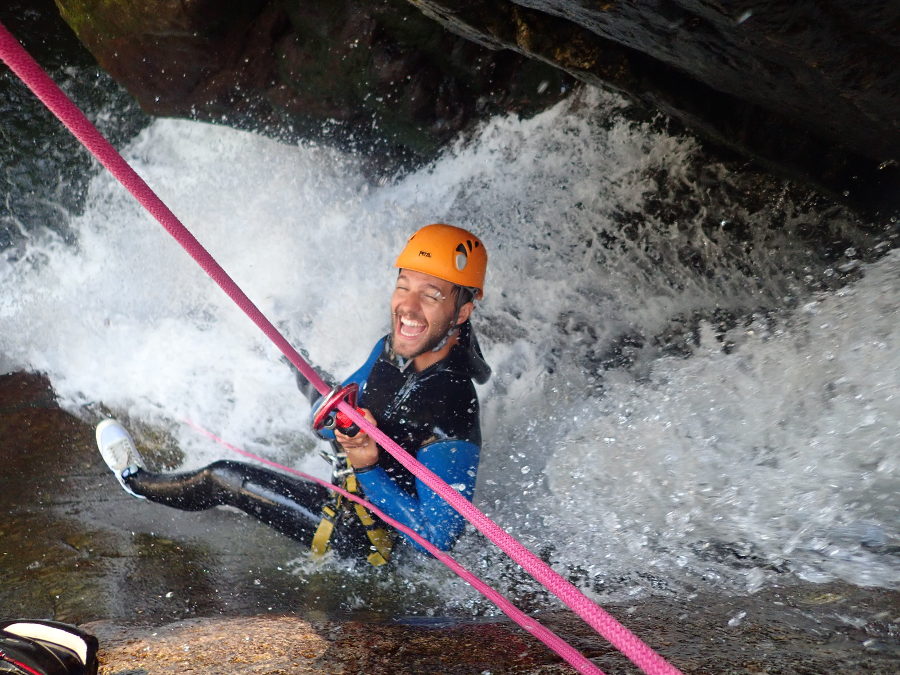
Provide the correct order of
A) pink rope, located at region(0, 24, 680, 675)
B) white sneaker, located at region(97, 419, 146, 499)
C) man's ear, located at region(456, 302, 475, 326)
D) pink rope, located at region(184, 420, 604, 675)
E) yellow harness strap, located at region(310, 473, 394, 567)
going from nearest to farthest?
pink rope, located at region(0, 24, 680, 675) → pink rope, located at region(184, 420, 604, 675) → yellow harness strap, located at region(310, 473, 394, 567) → man's ear, located at region(456, 302, 475, 326) → white sneaker, located at region(97, 419, 146, 499)

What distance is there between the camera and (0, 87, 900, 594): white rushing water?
3.14 m

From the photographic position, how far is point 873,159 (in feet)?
10.4

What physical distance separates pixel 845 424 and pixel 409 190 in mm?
3492

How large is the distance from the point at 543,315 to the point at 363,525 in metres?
2.48

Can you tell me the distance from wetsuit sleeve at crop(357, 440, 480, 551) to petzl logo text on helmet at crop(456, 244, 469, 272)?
81 centimetres

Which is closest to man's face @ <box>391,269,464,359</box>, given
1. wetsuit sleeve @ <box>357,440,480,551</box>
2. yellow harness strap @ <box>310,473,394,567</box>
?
wetsuit sleeve @ <box>357,440,480,551</box>

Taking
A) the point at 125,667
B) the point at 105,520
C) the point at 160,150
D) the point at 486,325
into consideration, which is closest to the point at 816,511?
the point at 125,667

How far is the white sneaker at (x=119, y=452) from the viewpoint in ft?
11.4

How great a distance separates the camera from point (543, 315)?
491 cm

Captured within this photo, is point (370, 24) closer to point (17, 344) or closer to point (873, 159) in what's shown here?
point (873, 159)

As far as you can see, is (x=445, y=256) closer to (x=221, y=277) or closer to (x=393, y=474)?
(x=393, y=474)

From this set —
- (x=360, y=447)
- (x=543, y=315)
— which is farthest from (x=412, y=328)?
(x=543, y=315)

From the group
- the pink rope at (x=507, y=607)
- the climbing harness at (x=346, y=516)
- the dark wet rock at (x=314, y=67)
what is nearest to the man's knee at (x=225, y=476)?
the pink rope at (x=507, y=607)

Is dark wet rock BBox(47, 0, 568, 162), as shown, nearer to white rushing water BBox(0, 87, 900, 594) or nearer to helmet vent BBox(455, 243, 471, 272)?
white rushing water BBox(0, 87, 900, 594)
